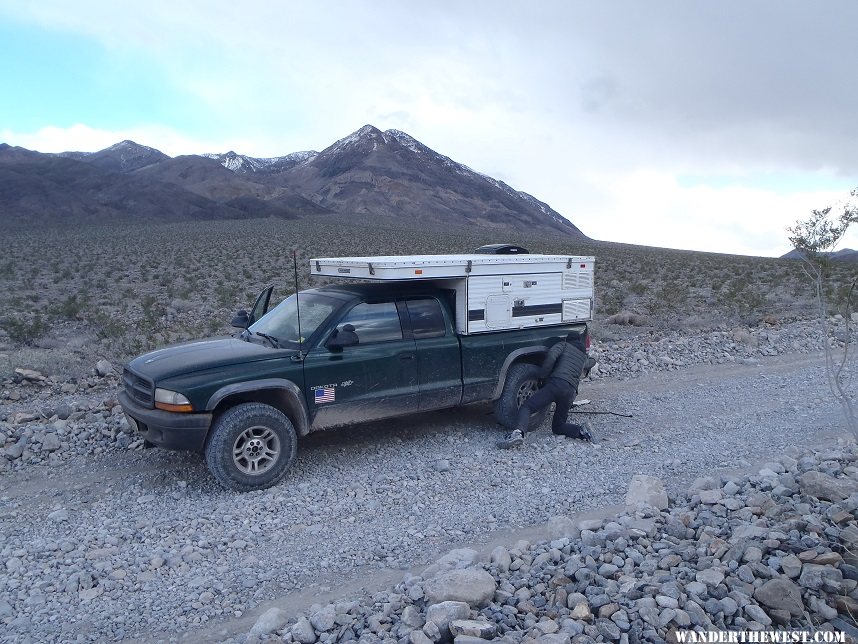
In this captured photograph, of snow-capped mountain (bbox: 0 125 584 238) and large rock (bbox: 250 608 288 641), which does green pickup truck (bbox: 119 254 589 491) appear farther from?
snow-capped mountain (bbox: 0 125 584 238)

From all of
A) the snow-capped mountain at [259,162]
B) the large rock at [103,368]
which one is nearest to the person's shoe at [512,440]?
the large rock at [103,368]

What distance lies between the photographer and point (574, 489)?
5945 millimetres

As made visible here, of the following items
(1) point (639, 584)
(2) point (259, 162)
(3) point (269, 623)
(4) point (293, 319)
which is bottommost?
(3) point (269, 623)

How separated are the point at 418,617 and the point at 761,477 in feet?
10.8

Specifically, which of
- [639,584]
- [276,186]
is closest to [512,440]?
[639,584]

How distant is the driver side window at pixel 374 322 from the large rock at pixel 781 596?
407 cm

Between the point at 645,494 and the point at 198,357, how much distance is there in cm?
Answer: 400

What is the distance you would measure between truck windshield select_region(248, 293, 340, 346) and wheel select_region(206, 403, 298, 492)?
0.84 metres

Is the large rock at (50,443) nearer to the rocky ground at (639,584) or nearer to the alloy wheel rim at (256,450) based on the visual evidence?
the alloy wheel rim at (256,450)

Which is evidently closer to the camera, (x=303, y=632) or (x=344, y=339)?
(x=303, y=632)

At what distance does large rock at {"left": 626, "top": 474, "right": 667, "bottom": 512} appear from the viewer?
17.2 feet

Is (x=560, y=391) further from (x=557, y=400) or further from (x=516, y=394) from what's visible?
(x=516, y=394)

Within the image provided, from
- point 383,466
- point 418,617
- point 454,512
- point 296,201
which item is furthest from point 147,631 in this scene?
point 296,201

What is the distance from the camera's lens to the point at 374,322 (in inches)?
267
